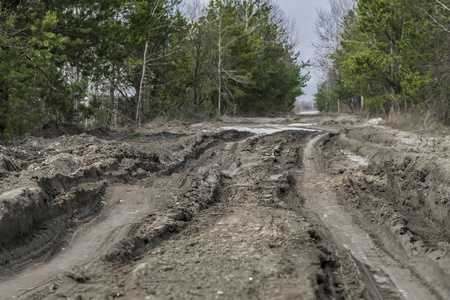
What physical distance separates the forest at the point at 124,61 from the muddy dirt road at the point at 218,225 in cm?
265

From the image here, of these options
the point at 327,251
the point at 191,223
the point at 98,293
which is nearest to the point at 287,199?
the point at 191,223

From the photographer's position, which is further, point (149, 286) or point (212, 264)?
point (212, 264)

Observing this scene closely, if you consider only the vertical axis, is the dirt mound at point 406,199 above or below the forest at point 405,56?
below

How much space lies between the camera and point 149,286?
11.8ft

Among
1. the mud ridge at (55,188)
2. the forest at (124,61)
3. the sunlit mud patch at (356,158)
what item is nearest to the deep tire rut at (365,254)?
the mud ridge at (55,188)

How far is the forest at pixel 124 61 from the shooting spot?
11.9 meters

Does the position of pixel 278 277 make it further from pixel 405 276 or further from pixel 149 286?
pixel 405 276

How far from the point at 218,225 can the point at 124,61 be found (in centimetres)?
1675

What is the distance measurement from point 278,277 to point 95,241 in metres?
2.58

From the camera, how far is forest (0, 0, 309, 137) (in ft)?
39.0

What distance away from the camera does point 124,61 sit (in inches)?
818

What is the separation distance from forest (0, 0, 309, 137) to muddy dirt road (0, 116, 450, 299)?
8.71ft

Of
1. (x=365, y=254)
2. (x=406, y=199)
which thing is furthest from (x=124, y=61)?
(x=365, y=254)

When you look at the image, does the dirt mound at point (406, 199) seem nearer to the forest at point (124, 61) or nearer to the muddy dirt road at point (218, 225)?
the muddy dirt road at point (218, 225)
